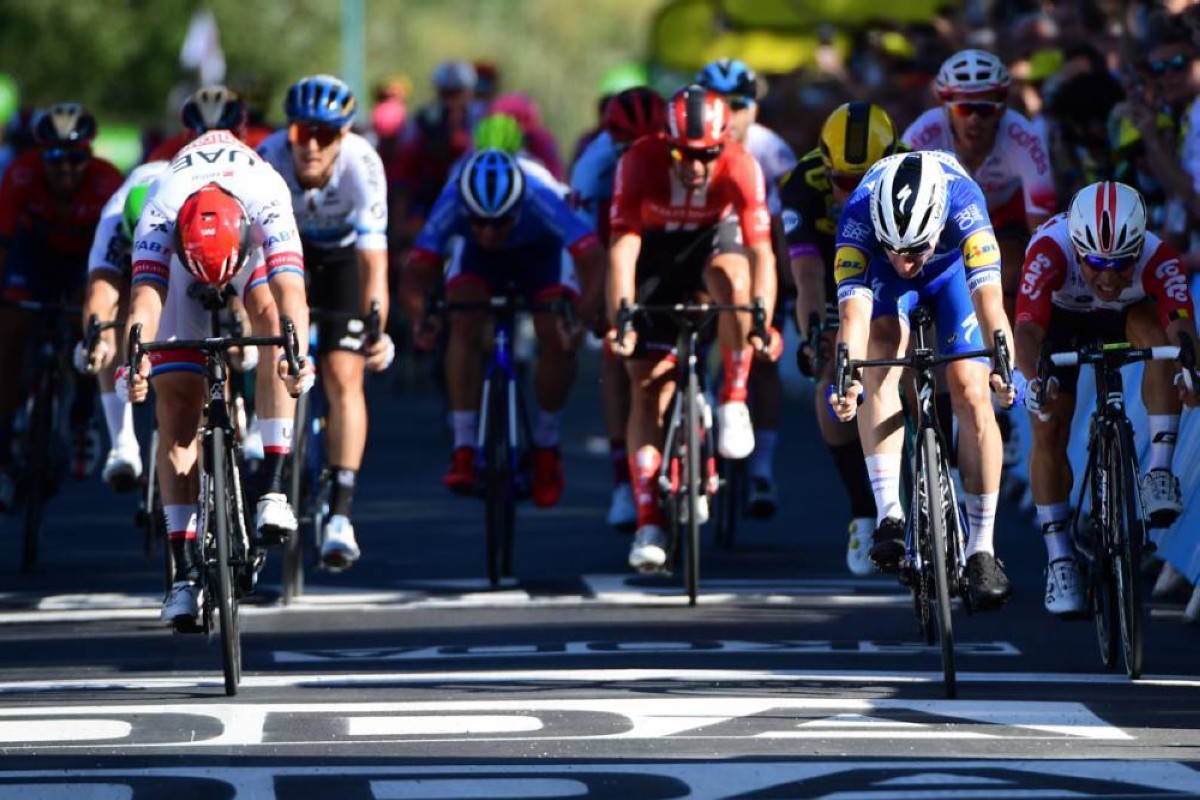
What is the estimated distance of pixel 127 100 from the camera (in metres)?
66.3

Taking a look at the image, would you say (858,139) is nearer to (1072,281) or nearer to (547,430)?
(1072,281)

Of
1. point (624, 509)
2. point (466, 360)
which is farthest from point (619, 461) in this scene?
point (466, 360)

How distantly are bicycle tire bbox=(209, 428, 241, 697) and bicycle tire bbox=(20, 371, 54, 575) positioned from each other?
417 cm

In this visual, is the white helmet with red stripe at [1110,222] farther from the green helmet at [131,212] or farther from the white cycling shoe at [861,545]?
the green helmet at [131,212]

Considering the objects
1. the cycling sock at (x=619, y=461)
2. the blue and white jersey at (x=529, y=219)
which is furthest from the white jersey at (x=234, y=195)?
the cycling sock at (x=619, y=461)

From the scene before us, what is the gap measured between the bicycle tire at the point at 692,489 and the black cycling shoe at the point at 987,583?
7.56 feet

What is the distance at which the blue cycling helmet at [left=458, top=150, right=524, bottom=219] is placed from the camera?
13.9 metres

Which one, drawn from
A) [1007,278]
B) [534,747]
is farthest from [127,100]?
[534,747]

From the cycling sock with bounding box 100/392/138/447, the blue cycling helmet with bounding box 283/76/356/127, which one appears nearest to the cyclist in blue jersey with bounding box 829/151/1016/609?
the blue cycling helmet with bounding box 283/76/356/127

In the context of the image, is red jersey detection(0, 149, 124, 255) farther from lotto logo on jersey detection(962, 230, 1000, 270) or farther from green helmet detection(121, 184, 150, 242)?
lotto logo on jersey detection(962, 230, 1000, 270)

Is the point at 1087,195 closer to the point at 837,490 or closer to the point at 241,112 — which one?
the point at 241,112

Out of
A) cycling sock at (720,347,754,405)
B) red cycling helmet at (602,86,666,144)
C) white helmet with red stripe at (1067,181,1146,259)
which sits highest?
red cycling helmet at (602,86,666,144)

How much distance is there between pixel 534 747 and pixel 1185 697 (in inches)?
94.3

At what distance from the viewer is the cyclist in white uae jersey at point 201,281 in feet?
35.5
